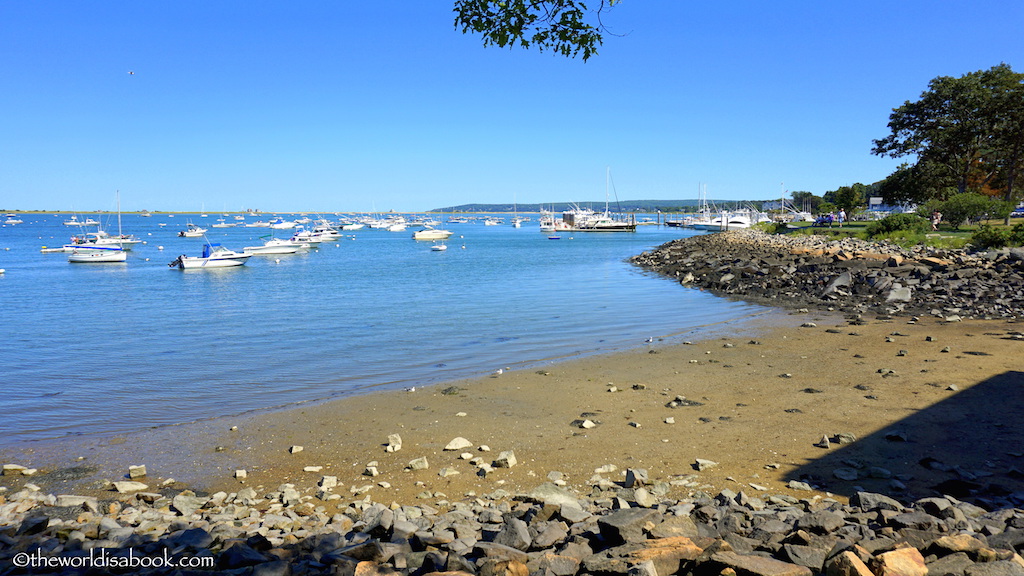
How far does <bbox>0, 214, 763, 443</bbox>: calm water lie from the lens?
12289 millimetres

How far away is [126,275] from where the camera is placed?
44.4 meters

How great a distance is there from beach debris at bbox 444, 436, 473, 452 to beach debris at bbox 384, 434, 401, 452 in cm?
64

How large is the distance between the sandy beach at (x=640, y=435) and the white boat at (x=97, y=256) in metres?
51.9

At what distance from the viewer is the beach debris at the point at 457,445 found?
864 cm

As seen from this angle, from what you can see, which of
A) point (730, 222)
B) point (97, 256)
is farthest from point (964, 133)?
point (97, 256)

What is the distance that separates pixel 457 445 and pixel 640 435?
8.23 ft

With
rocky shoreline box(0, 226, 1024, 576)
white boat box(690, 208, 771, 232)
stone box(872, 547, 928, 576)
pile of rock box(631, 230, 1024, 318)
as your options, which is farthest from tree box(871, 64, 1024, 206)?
stone box(872, 547, 928, 576)

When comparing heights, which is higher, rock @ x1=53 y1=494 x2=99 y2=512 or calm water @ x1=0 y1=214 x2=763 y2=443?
rock @ x1=53 y1=494 x2=99 y2=512

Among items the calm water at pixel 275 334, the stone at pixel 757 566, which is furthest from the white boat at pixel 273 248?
the stone at pixel 757 566

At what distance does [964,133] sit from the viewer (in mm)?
58469

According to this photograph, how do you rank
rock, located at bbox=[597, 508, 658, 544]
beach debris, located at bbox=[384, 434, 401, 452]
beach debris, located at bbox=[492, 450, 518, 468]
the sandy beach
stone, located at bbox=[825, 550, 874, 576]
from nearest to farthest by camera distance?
stone, located at bbox=[825, 550, 874, 576]
rock, located at bbox=[597, 508, 658, 544]
the sandy beach
beach debris, located at bbox=[492, 450, 518, 468]
beach debris, located at bbox=[384, 434, 401, 452]

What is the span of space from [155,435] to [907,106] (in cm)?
7231

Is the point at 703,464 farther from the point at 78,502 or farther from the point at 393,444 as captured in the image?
the point at 78,502

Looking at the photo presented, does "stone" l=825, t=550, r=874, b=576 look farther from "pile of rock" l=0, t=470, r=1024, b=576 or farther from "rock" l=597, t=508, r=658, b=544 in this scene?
"rock" l=597, t=508, r=658, b=544
